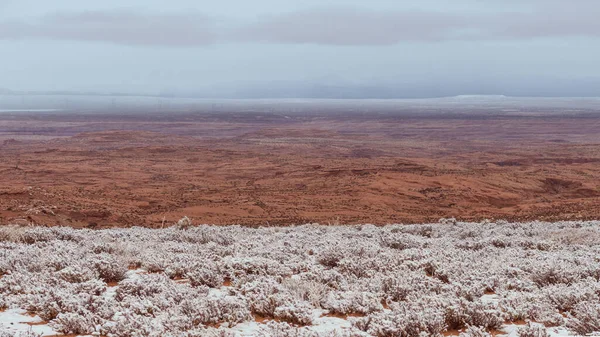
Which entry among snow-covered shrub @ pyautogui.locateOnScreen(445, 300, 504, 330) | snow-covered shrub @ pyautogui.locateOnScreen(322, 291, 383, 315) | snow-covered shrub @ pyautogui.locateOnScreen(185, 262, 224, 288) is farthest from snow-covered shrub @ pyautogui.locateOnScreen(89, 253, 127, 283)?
snow-covered shrub @ pyautogui.locateOnScreen(445, 300, 504, 330)

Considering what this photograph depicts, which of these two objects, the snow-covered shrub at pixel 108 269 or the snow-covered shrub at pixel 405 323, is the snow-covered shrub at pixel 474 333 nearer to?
→ the snow-covered shrub at pixel 405 323

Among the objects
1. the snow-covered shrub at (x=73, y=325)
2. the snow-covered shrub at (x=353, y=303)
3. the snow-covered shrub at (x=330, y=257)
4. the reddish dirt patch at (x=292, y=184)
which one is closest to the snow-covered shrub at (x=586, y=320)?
the snow-covered shrub at (x=353, y=303)

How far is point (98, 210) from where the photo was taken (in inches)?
843

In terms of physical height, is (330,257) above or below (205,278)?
below

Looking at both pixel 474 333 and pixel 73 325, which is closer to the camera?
pixel 474 333

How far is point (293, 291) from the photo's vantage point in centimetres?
595

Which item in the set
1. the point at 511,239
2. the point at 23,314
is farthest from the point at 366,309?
the point at 511,239

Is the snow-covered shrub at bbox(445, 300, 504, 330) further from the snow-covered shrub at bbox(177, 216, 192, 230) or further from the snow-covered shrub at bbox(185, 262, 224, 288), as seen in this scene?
the snow-covered shrub at bbox(177, 216, 192, 230)

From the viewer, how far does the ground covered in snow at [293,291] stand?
4.88 metres

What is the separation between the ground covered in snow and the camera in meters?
4.88

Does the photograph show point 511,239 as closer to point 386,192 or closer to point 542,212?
point 542,212

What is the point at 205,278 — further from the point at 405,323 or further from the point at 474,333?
the point at 474,333

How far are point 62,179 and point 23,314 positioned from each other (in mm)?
30195

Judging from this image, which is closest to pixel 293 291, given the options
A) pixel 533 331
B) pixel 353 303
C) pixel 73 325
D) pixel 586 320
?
pixel 353 303
